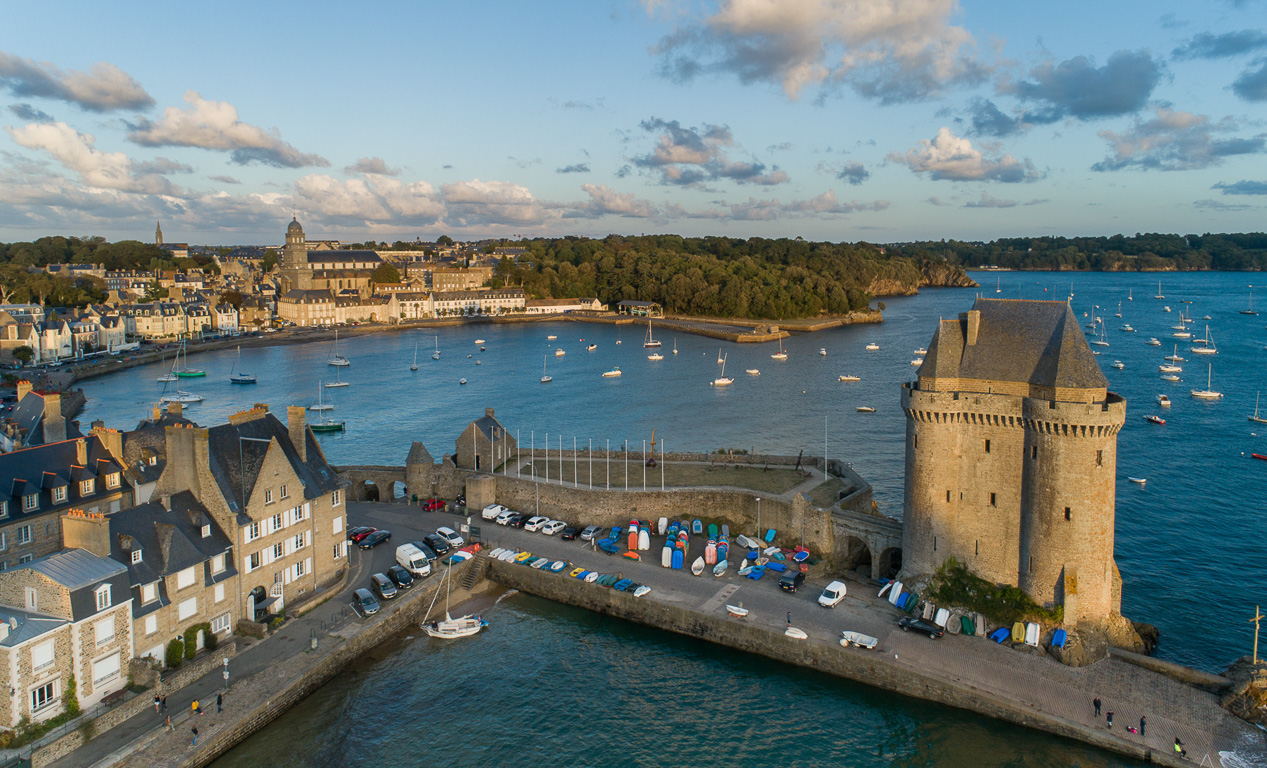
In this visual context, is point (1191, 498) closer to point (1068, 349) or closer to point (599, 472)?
point (1068, 349)

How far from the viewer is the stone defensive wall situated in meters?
19.6

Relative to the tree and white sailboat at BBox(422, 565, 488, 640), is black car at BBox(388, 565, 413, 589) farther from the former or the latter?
the tree

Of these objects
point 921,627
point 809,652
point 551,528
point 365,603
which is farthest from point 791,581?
point 365,603

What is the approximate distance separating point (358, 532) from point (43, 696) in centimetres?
1365

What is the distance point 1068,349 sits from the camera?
2283 cm

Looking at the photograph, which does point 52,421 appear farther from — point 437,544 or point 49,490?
point 437,544

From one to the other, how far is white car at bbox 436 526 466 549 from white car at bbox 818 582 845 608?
47.4ft

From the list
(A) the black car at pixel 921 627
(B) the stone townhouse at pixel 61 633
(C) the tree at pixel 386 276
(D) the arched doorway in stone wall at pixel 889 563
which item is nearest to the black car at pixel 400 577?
(B) the stone townhouse at pixel 61 633

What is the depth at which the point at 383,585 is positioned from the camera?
27.0 metres

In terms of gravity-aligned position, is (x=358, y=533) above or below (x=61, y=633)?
below

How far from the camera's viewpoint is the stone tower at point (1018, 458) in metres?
22.7

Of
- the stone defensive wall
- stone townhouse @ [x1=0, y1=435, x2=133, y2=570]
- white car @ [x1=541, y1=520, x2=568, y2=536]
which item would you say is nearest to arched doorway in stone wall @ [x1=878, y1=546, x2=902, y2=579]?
the stone defensive wall

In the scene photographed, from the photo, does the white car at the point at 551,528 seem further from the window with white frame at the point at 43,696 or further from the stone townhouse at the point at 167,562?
the window with white frame at the point at 43,696

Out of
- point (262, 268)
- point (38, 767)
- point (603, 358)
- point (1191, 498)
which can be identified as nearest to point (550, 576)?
point (38, 767)
